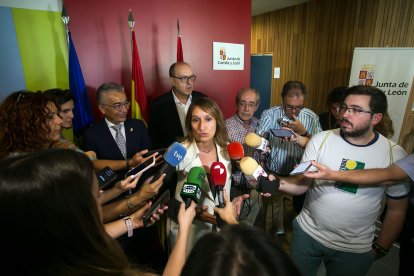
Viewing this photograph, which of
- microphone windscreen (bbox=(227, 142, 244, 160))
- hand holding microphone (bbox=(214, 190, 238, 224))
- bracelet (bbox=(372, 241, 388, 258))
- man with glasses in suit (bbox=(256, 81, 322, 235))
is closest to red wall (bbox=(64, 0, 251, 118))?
man with glasses in suit (bbox=(256, 81, 322, 235))

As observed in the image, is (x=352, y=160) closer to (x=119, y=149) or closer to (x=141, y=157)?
(x=141, y=157)

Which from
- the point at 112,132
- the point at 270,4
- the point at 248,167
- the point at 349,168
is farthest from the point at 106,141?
the point at 270,4

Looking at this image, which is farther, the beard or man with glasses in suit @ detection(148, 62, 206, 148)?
man with glasses in suit @ detection(148, 62, 206, 148)

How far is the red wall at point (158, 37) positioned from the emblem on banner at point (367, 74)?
88.5 inches

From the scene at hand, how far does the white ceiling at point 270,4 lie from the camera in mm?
5387

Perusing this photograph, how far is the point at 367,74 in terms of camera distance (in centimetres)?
432

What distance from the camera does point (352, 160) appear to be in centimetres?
142

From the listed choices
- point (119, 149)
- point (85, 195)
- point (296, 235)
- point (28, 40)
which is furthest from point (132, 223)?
point (28, 40)

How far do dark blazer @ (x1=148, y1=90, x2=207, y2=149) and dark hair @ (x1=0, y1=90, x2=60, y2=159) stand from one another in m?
1.30

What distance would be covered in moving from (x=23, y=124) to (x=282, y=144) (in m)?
2.07

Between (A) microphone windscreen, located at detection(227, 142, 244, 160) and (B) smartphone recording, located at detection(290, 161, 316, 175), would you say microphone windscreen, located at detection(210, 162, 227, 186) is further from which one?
(B) smartphone recording, located at detection(290, 161, 316, 175)

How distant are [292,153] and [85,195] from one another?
82.2 inches

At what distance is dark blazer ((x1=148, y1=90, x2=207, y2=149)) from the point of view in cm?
261

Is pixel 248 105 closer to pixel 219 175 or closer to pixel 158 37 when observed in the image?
pixel 219 175
